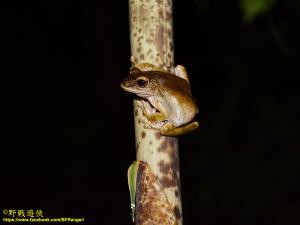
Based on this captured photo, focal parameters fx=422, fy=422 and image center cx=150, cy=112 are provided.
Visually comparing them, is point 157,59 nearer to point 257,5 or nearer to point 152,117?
point 152,117

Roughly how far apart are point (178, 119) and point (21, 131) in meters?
6.40

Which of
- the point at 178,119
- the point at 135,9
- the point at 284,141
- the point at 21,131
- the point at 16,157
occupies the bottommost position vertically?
the point at 178,119

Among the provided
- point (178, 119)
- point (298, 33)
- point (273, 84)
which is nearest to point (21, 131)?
point (273, 84)

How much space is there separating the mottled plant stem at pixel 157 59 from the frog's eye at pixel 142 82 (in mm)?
187

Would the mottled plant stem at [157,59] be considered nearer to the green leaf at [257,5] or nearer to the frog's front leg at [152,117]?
the frog's front leg at [152,117]

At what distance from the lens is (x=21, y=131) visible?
7.11m

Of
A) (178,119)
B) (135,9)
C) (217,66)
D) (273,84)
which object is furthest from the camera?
(217,66)

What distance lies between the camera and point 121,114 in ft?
18.1

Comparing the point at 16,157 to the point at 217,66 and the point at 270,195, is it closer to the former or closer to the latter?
the point at 217,66

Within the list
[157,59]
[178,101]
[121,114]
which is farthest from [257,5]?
[121,114]

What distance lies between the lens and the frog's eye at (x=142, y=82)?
1.10 m

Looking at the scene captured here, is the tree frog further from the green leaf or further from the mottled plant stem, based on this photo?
the green leaf

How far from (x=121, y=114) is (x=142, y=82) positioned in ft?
14.5

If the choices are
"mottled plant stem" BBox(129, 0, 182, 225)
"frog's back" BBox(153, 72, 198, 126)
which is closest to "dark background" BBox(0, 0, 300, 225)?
"frog's back" BBox(153, 72, 198, 126)
